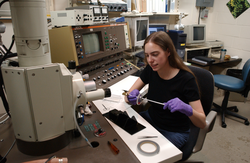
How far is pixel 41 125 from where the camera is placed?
2.58ft

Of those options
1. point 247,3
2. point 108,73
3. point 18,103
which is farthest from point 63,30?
point 247,3

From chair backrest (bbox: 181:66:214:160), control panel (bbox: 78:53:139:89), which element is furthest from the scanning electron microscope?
chair backrest (bbox: 181:66:214:160)

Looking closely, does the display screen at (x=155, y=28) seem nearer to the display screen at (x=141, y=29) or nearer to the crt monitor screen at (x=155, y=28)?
the crt monitor screen at (x=155, y=28)

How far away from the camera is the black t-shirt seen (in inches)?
46.9

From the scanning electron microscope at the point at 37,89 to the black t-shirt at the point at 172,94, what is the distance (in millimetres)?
665

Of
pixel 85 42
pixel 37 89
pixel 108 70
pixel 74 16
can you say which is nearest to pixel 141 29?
pixel 108 70

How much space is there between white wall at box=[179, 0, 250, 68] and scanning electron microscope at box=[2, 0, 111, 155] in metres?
3.43

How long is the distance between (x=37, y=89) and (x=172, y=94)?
0.88m

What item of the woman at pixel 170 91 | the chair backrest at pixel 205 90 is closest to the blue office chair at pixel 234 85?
the chair backrest at pixel 205 90

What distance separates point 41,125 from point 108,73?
1115mm

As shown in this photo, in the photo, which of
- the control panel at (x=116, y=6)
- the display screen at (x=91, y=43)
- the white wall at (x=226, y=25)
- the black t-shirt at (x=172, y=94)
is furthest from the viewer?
the white wall at (x=226, y=25)

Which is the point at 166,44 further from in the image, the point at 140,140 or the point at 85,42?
the point at 85,42

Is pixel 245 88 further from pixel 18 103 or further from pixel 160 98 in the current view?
pixel 18 103

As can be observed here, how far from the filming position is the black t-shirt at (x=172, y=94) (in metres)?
1.19
